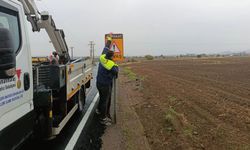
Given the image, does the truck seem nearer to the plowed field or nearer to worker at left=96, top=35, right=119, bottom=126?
Result: worker at left=96, top=35, right=119, bottom=126

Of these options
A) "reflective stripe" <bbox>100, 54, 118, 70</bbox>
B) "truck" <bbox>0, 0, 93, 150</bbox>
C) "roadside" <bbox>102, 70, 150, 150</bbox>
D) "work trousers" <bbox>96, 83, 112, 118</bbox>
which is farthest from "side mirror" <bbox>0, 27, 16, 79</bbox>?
"work trousers" <bbox>96, 83, 112, 118</bbox>

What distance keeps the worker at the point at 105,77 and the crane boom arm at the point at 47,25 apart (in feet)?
5.46

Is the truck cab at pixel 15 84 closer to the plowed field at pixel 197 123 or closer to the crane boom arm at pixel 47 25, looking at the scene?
the crane boom arm at pixel 47 25

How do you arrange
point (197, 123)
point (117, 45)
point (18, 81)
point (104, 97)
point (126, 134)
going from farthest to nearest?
point (117, 45) < point (104, 97) < point (197, 123) < point (126, 134) < point (18, 81)

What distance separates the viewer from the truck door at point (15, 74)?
318cm

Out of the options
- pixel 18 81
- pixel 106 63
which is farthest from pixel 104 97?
pixel 18 81

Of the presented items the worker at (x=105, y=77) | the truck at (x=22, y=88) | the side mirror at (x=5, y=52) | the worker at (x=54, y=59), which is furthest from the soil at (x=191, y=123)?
the side mirror at (x=5, y=52)

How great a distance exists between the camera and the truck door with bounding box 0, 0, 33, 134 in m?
3.18

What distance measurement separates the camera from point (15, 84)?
3.58 m

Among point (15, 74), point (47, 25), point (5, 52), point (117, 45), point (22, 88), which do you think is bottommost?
point (22, 88)

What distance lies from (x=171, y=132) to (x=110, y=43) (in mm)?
3190

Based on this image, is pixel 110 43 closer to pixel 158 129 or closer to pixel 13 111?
pixel 158 129

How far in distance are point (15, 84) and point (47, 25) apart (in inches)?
184

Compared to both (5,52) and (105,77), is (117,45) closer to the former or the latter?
(105,77)
